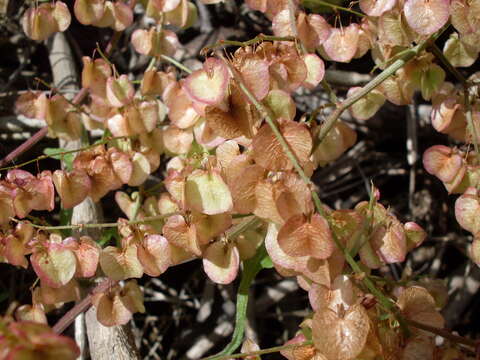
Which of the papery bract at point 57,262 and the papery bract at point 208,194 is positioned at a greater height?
the papery bract at point 208,194

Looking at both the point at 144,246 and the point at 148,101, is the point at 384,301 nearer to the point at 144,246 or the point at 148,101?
the point at 144,246

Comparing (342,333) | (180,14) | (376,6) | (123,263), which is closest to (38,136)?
(180,14)

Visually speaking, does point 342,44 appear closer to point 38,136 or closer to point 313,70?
point 313,70

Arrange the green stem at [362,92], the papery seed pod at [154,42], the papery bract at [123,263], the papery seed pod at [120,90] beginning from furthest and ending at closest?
the papery seed pod at [154,42]
the papery seed pod at [120,90]
the papery bract at [123,263]
the green stem at [362,92]

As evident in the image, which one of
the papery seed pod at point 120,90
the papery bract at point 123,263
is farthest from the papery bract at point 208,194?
the papery seed pod at point 120,90

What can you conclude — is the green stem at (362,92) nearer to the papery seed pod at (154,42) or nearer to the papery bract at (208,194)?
the papery bract at (208,194)

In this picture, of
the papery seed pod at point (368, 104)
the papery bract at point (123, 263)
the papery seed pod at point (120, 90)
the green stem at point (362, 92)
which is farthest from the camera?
the papery seed pod at point (120, 90)

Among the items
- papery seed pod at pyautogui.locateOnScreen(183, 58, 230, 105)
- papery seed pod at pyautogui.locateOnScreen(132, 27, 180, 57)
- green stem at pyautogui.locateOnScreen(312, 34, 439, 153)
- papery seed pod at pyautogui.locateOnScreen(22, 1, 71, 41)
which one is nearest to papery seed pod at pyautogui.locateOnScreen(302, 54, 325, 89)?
green stem at pyautogui.locateOnScreen(312, 34, 439, 153)

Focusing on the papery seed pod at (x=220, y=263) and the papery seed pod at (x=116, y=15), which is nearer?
the papery seed pod at (x=220, y=263)

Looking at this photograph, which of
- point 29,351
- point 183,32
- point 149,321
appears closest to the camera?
point 29,351

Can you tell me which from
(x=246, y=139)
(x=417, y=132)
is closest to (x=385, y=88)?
(x=246, y=139)

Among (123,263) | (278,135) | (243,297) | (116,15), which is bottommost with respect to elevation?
(243,297)
